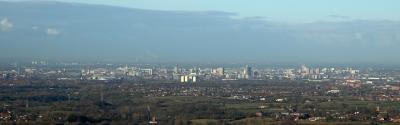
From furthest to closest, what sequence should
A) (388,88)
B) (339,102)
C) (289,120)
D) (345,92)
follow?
(388,88) → (345,92) → (339,102) → (289,120)

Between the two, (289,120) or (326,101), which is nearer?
(289,120)

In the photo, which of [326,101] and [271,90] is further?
[271,90]

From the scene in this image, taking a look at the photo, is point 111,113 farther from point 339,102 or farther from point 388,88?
point 388,88

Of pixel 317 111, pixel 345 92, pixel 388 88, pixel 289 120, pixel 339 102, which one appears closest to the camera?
pixel 289 120

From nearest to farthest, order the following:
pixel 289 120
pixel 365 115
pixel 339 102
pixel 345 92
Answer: pixel 289 120 → pixel 365 115 → pixel 339 102 → pixel 345 92

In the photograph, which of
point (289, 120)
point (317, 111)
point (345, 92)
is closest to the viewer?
point (289, 120)

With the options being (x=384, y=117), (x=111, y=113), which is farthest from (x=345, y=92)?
(x=111, y=113)

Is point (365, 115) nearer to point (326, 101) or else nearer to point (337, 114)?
point (337, 114)

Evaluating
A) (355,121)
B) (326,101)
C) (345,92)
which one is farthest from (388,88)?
(355,121)
